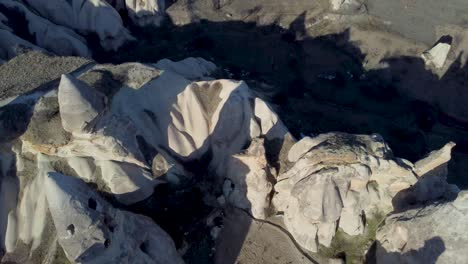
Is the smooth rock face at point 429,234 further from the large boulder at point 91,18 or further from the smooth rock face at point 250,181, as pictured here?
the large boulder at point 91,18

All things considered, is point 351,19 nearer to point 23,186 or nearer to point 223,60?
point 223,60

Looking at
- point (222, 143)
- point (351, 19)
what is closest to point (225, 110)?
point (222, 143)

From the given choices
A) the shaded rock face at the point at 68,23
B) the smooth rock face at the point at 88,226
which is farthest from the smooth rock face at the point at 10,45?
the smooth rock face at the point at 88,226

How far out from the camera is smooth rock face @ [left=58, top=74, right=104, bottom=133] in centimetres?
1533

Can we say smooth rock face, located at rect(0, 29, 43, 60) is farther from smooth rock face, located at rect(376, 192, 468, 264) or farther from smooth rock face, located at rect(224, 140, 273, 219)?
smooth rock face, located at rect(376, 192, 468, 264)

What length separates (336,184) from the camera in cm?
1716

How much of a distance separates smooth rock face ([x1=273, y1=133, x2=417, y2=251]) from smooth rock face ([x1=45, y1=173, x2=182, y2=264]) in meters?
6.18

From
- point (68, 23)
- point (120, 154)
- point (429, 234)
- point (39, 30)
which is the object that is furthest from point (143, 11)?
point (429, 234)

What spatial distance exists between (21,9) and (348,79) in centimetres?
2062

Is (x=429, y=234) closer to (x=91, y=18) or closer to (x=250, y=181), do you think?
(x=250, y=181)

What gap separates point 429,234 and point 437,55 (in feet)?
59.1

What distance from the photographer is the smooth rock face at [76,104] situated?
50.3ft

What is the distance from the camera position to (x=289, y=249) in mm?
18891

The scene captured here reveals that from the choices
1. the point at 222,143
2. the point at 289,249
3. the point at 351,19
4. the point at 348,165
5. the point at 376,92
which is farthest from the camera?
the point at 351,19
